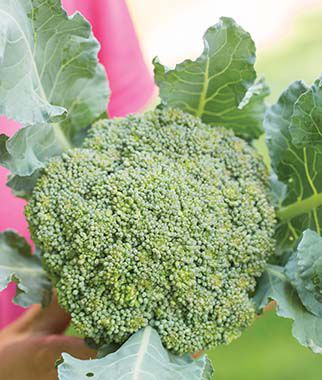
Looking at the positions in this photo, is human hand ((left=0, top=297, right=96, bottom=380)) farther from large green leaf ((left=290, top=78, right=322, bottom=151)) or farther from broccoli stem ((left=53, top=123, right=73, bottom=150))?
large green leaf ((left=290, top=78, right=322, bottom=151))

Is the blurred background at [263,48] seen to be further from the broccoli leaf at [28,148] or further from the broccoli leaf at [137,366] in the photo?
the broccoli leaf at [28,148]

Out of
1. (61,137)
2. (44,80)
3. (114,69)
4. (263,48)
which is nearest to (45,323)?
(61,137)

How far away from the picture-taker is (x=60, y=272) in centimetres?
91

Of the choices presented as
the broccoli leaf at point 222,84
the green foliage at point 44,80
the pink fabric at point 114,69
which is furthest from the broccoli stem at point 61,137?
the pink fabric at point 114,69

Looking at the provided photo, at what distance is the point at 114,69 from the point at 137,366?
2.75 ft

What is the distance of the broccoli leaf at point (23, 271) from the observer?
38.5 inches

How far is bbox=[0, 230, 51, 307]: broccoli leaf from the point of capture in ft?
3.21

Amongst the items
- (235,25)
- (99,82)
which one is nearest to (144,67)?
(99,82)

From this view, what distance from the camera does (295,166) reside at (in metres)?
1.01

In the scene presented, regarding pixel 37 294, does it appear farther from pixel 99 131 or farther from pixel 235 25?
pixel 235 25

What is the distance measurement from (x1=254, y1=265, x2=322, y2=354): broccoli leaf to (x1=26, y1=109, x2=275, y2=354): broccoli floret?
0.08 ft

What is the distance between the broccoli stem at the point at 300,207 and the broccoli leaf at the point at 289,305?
10cm

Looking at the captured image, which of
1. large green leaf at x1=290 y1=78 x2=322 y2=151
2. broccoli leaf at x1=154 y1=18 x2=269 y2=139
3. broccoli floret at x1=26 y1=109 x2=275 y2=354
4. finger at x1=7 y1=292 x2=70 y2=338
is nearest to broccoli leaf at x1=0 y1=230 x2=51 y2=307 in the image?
broccoli floret at x1=26 y1=109 x2=275 y2=354

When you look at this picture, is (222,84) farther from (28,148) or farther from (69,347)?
(69,347)
